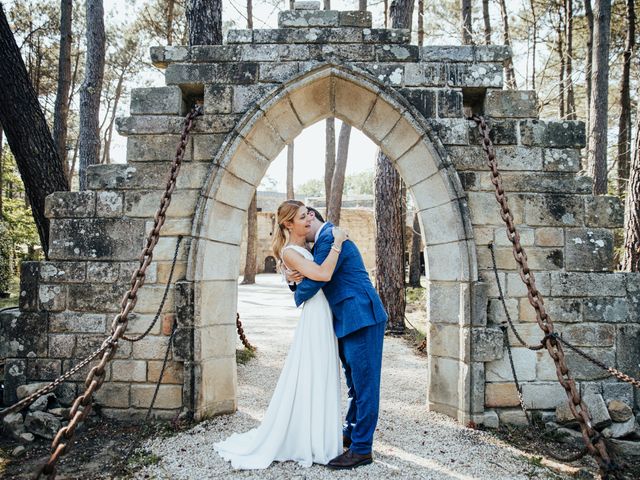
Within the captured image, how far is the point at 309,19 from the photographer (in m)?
3.88

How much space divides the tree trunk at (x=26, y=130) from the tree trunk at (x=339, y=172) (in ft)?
21.9

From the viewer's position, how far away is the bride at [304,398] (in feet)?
10.0

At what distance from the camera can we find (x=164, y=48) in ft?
12.8

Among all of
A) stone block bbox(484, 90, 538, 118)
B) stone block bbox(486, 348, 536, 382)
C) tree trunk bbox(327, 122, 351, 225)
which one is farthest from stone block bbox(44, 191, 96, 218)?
tree trunk bbox(327, 122, 351, 225)

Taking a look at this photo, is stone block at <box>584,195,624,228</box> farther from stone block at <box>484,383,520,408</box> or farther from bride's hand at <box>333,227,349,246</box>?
bride's hand at <box>333,227,349,246</box>

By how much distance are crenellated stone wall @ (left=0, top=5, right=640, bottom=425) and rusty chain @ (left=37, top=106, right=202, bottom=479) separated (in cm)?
15

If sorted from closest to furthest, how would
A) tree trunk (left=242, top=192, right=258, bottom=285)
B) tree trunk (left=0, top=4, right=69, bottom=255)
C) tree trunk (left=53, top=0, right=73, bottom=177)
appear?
tree trunk (left=0, top=4, right=69, bottom=255), tree trunk (left=53, top=0, right=73, bottom=177), tree trunk (left=242, top=192, right=258, bottom=285)

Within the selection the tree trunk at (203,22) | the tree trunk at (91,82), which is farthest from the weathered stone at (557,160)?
the tree trunk at (91,82)

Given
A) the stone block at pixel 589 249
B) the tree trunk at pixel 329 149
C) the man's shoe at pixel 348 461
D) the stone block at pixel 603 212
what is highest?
the tree trunk at pixel 329 149

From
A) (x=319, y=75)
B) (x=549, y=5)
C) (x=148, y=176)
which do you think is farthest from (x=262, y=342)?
(x=549, y=5)

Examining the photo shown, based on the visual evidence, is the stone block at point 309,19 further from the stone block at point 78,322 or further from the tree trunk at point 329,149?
the tree trunk at point 329,149

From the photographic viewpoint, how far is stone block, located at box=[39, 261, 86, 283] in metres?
3.84

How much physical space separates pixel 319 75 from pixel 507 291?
8.20 feet

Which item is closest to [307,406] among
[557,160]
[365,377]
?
[365,377]
